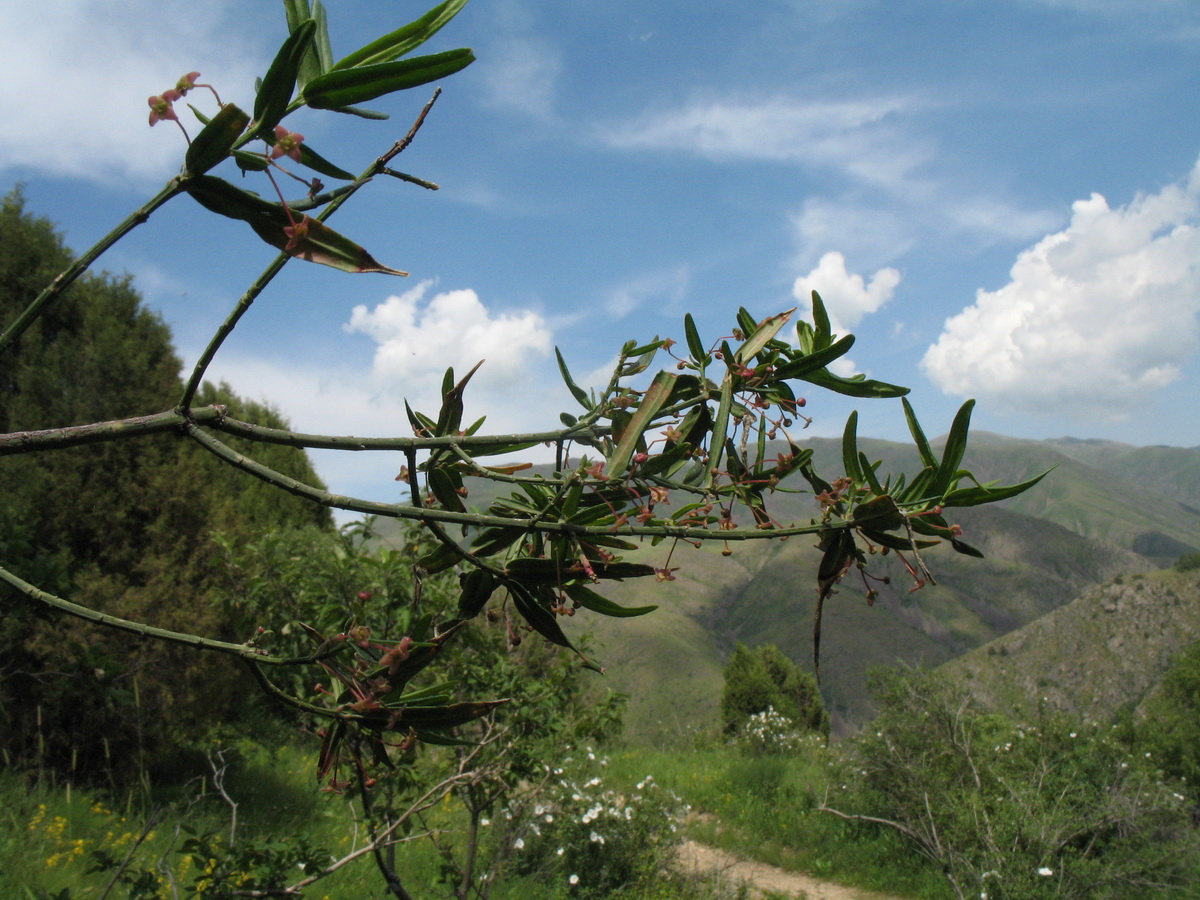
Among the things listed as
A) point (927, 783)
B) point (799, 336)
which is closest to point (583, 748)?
point (927, 783)

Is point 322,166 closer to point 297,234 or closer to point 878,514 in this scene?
point 297,234

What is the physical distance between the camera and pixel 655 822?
6605 millimetres

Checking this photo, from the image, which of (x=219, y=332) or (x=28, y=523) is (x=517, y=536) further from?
(x=28, y=523)

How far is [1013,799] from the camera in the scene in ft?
19.7

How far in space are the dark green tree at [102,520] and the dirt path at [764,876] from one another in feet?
16.8

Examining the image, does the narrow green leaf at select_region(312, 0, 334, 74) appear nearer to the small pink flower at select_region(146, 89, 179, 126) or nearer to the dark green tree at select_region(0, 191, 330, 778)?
the small pink flower at select_region(146, 89, 179, 126)

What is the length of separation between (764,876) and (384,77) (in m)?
8.21

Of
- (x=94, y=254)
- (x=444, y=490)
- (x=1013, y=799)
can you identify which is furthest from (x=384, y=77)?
(x=1013, y=799)

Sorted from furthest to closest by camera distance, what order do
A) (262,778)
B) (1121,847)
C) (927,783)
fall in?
1. (262,778)
2. (927,783)
3. (1121,847)

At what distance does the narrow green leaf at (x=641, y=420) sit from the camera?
0.79 m

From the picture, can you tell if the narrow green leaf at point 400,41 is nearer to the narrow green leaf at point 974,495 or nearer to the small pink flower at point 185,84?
the small pink flower at point 185,84

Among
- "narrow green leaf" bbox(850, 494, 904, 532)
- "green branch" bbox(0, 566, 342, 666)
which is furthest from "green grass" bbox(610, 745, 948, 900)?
"green branch" bbox(0, 566, 342, 666)

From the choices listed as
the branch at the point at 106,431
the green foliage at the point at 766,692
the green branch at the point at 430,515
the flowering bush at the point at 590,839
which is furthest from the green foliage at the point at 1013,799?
the branch at the point at 106,431

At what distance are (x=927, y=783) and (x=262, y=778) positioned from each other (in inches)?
265
